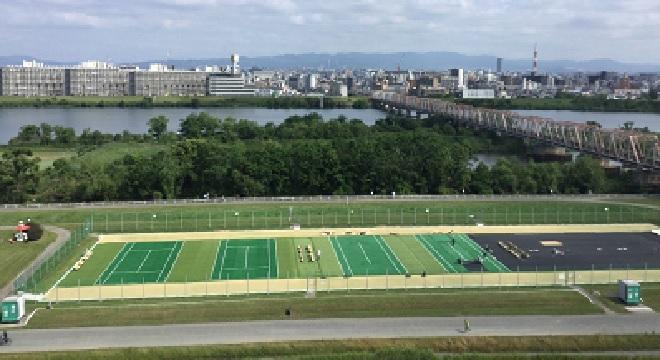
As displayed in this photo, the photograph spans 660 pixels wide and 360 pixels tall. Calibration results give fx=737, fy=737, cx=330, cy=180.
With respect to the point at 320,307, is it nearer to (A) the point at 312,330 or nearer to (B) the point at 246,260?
(A) the point at 312,330

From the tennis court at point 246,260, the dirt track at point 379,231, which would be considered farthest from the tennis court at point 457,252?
the tennis court at point 246,260

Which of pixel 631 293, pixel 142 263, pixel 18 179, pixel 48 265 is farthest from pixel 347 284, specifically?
pixel 18 179

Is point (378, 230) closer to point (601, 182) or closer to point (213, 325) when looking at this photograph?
point (213, 325)

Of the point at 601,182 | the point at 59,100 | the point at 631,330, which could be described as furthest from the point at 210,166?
the point at 59,100

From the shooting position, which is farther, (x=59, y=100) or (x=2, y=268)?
(x=59, y=100)

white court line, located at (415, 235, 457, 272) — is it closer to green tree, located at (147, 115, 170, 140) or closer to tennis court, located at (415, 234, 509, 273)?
tennis court, located at (415, 234, 509, 273)

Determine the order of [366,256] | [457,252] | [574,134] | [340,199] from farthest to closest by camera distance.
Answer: [574,134], [340,199], [457,252], [366,256]
